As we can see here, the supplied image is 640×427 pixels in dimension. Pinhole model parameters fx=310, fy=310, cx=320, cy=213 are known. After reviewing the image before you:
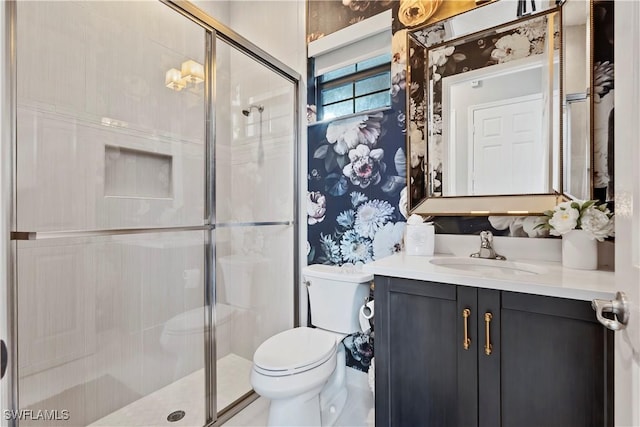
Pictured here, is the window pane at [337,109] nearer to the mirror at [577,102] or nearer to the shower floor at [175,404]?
the mirror at [577,102]

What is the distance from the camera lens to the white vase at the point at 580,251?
Result: 110 centimetres

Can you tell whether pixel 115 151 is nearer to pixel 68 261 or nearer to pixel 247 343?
pixel 68 261

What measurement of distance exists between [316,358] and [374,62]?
1.61m

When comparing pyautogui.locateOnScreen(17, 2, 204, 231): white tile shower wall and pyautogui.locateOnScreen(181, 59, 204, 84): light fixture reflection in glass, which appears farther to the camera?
pyautogui.locateOnScreen(181, 59, 204, 84): light fixture reflection in glass

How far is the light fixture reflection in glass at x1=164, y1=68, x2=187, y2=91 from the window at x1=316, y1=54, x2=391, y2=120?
810 mm

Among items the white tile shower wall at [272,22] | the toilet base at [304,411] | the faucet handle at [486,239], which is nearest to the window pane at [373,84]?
the white tile shower wall at [272,22]

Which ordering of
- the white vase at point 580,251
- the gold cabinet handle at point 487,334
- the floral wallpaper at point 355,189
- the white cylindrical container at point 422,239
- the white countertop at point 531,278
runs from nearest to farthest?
the white countertop at point 531,278 → the gold cabinet handle at point 487,334 → the white vase at point 580,251 → the white cylindrical container at point 422,239 → the floral wallpaper at point 355,189

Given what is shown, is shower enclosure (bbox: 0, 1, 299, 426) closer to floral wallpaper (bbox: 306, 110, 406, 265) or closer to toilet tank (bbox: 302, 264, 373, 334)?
floral wallpaper (bbox: 306, 110, 406, 265)

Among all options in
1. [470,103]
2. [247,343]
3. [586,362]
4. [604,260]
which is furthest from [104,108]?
[604,260]

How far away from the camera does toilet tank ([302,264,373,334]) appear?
5.22 feet

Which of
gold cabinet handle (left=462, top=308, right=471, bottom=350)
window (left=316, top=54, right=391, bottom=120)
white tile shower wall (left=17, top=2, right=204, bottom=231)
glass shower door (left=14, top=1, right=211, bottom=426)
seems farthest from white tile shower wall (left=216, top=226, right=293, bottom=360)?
gold cabinet handle (left=462, top=308, right=471, bottom=350)

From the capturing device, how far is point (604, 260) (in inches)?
45.1

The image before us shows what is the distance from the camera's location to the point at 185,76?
1608 mm

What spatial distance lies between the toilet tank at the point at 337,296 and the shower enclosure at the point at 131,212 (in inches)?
19.5
